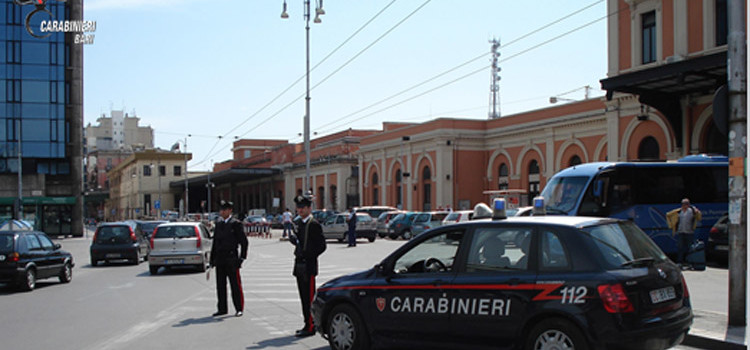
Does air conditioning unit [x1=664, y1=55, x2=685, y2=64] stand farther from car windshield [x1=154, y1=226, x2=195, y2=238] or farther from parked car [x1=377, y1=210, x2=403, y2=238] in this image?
parked car [x1=377, y1=210, x2=403, y2=238]

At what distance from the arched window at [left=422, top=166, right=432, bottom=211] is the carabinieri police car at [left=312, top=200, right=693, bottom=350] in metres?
47.8

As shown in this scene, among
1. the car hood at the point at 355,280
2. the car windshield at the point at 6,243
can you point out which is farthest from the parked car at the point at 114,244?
the car hood at the point at 355,280

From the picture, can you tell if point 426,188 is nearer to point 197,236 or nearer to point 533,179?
point 533,179

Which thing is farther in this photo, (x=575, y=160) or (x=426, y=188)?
(x=426, y=188)

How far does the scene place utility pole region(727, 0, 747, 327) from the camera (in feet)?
29.2

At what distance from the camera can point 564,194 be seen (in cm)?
2153

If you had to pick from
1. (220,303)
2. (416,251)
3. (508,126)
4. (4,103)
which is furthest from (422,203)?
(416,251)

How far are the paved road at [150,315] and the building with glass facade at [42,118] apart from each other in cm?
4248

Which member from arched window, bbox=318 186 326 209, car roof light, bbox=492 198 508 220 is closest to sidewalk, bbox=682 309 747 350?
car roof light, bbox=492 198 508 220

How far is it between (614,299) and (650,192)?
16.0 metres

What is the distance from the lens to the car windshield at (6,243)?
15461 mm

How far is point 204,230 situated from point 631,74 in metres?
16.7

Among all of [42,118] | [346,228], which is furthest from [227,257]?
[42,118]

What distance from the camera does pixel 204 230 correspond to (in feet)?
70.0
